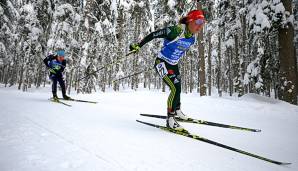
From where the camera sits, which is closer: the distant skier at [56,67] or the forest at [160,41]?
the forest at [160,41]

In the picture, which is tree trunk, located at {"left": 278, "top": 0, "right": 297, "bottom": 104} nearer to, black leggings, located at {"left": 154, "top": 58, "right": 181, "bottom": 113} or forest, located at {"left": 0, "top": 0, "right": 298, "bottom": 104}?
forest, located at {"left": 0, "top": 0, "right": 298, "bottom": 104}

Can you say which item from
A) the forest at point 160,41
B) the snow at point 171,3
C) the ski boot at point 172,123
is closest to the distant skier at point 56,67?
the forest at point 160,41

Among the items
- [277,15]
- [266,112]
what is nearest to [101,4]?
[277,15]

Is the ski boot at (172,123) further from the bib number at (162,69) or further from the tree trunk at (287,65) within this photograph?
the tree trunk at (287,65)

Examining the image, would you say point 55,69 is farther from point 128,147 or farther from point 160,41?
point 160,41

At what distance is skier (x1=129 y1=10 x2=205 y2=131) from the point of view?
5.30 metres

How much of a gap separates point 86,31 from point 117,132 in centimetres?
1658

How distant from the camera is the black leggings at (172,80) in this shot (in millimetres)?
5449

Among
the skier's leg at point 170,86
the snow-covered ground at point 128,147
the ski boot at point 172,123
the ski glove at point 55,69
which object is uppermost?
the ski glove at point 55,69

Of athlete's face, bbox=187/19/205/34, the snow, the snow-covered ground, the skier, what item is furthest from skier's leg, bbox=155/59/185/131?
the snow

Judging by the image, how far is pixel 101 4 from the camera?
67.5 feet

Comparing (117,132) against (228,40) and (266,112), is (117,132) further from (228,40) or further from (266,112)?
(228,40)

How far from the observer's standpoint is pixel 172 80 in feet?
18.0

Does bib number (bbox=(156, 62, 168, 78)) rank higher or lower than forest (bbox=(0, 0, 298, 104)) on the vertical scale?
lower
